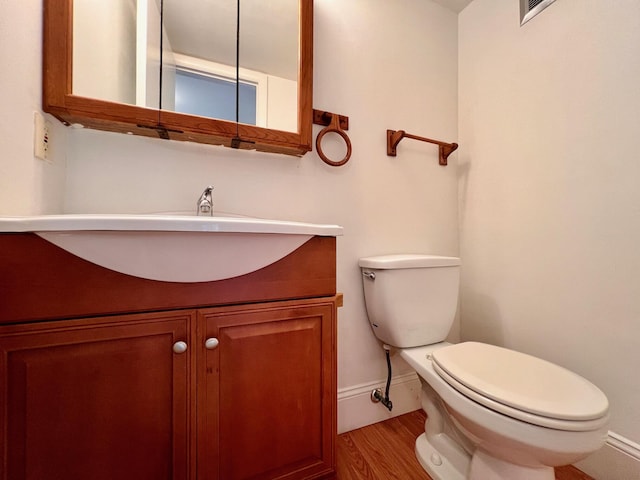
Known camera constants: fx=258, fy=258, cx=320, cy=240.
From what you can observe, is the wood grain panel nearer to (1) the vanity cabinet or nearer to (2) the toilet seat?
(1) the vanity cabinet

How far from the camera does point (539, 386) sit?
714 millimetres

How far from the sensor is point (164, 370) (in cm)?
59

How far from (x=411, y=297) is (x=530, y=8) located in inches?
53.4

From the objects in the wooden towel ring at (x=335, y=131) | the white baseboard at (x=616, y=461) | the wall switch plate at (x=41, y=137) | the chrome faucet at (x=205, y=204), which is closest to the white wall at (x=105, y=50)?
the wall switch plate at (x=41, y=137)

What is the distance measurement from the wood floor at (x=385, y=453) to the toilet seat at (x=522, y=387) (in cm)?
43

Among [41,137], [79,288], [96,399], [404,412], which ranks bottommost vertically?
[404,412]

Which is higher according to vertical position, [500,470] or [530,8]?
[530,8]

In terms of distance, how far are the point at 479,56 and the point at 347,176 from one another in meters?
0.99

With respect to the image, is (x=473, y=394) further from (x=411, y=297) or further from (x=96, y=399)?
(x=96, y=399)

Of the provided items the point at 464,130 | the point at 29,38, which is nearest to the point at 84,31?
the point at 29,38

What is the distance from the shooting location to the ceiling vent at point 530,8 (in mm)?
1076

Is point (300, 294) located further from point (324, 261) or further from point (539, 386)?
point (539, 386)

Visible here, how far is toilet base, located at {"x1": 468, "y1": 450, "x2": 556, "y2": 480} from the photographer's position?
0.69 m

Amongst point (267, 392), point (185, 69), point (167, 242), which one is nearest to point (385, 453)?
point (267, 392)
